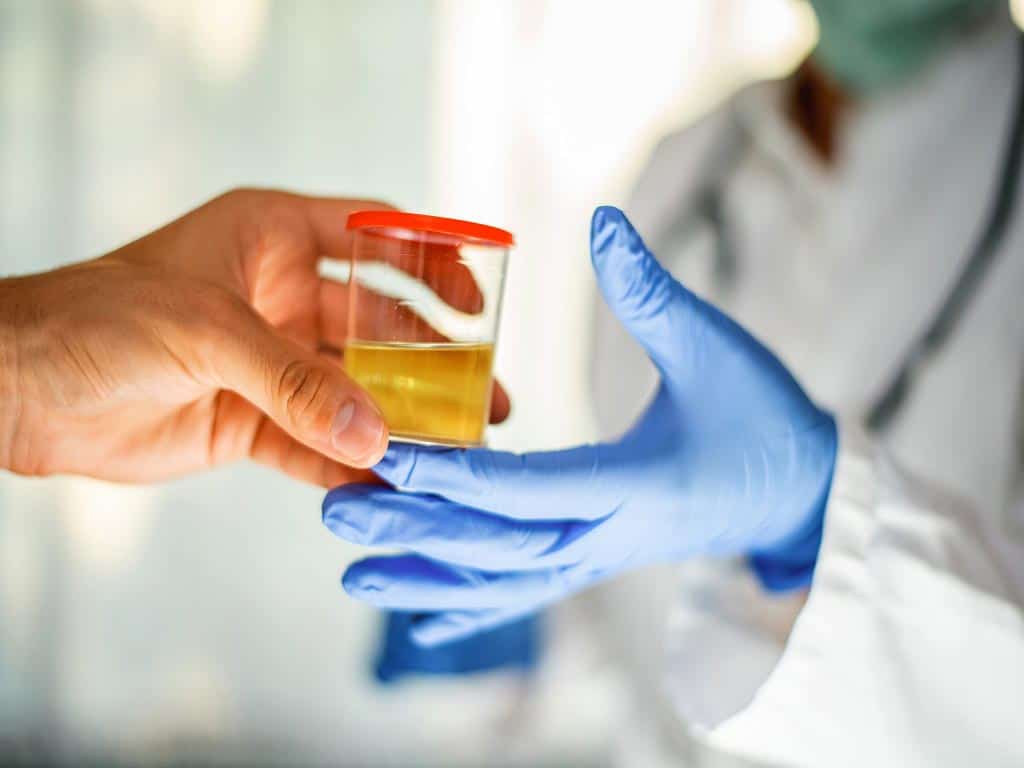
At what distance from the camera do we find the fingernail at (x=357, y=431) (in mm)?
639

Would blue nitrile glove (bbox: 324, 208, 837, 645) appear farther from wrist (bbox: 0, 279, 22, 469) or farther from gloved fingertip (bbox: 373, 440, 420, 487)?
wrist (bbox: 0, 279, 22, 469)

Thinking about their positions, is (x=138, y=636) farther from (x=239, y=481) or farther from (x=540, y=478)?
(x=540, y=478)

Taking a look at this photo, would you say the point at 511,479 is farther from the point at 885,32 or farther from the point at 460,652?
the point at 885,32

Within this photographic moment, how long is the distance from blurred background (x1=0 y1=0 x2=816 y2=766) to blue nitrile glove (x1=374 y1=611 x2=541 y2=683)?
0.39 meters

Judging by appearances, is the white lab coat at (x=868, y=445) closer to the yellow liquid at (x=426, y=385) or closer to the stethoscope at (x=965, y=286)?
the stethoscope at (x=965, y=286)

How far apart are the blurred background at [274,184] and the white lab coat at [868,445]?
1.62 feet

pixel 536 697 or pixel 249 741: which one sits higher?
pixel 536 697

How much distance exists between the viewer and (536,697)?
1468 millimetres

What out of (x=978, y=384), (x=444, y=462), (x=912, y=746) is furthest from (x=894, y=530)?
(x=444, y=462)

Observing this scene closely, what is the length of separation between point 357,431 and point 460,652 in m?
0.88

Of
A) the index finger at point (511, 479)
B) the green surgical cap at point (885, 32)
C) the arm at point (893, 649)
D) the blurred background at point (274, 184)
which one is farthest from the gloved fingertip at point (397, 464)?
the blurred background at point (274, 184)

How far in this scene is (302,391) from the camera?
655 millimetres

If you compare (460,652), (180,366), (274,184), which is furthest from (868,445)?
(274,184)

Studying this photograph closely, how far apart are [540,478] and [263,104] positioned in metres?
1.44
